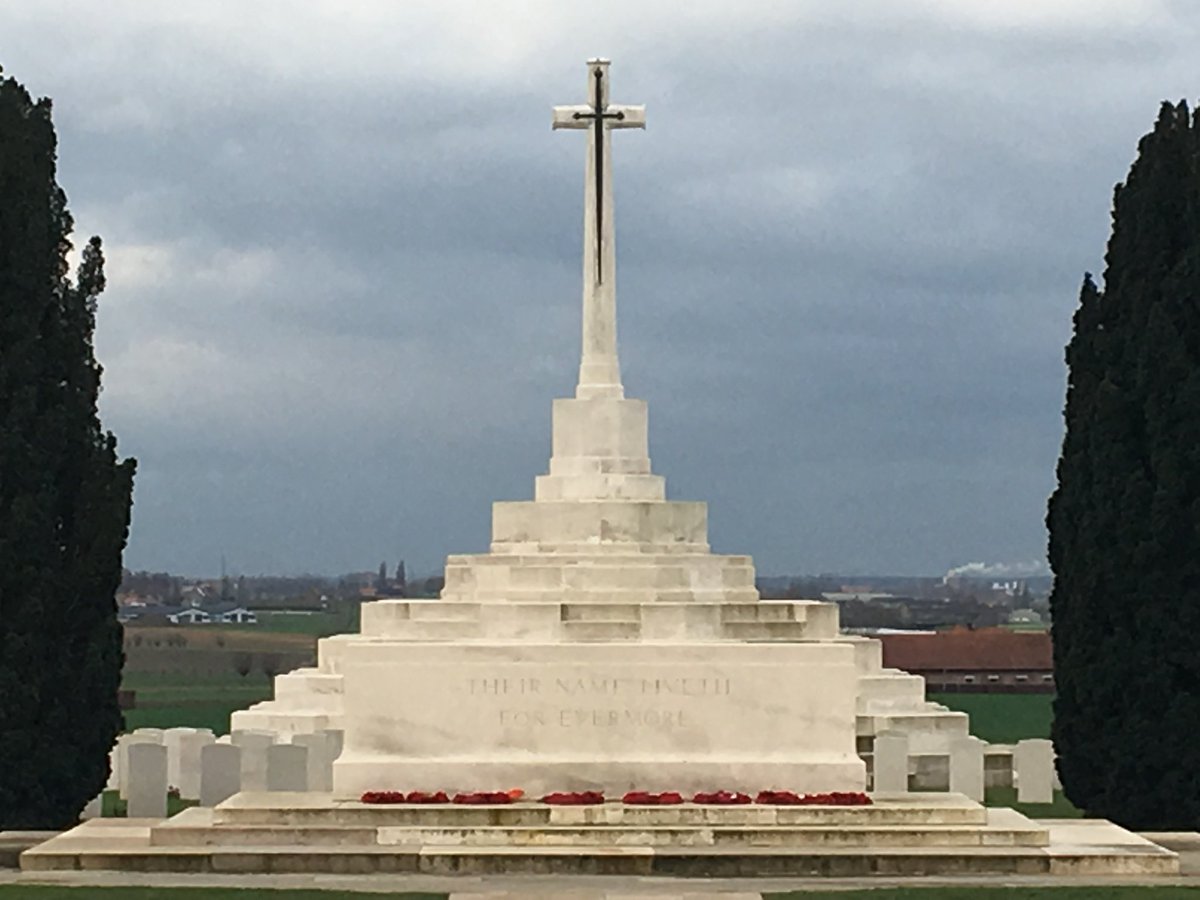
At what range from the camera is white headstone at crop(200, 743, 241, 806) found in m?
28.1

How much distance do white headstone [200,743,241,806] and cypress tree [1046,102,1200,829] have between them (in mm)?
9245

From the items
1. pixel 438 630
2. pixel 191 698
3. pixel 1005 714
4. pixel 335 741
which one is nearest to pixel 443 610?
pixel 438 630

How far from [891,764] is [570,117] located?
8.02m

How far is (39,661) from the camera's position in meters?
26.8

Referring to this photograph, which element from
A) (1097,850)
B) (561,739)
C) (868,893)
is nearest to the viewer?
(868,893)

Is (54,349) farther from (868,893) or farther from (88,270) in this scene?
(868,893)

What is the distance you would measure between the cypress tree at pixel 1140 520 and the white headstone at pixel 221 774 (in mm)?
9245

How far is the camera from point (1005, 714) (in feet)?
163

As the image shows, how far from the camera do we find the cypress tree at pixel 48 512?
2683 centimetres

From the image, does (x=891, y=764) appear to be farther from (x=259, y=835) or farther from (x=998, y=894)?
(x=259, y=835)

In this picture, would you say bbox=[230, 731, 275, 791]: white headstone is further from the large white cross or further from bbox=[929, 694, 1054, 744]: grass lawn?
bbox=[929, 694, 1054, 744]: grass lawn

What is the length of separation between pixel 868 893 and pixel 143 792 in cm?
964

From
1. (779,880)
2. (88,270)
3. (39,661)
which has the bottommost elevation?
(779,880)

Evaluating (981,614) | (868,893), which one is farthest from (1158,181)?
(981,614)
